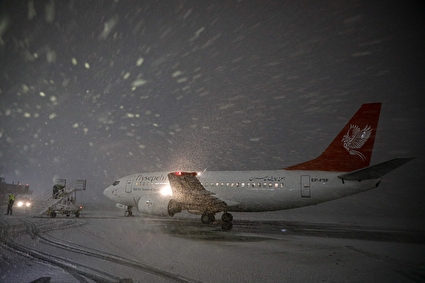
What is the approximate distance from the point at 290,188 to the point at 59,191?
20.3m

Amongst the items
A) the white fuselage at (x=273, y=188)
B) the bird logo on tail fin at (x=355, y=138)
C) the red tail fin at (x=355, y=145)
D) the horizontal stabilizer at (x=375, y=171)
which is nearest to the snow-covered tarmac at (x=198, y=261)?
the horizontal stabilizer at (x=375, y=171)

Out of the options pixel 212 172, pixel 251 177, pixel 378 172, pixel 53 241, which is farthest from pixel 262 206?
pixel 53 241

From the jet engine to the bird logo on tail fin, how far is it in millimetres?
10848

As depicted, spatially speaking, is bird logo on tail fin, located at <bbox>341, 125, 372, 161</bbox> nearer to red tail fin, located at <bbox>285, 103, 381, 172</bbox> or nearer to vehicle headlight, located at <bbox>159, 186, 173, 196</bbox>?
red tail fin, located at <bbox>285, 103, 381, 172</bbox>

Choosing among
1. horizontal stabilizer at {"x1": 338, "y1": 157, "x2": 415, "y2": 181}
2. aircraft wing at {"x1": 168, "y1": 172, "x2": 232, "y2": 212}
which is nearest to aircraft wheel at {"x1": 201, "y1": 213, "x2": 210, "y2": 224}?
aircraft wing at {"x1": 168, "y1": 172, "x2": 232, "y2": 212}

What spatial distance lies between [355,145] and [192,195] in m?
10.3

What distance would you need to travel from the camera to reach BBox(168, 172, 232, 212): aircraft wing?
16125 millimetres

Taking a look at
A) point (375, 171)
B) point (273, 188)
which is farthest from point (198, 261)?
point (375, 171)

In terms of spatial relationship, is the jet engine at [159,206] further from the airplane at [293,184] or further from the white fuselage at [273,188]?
the white fuselage at [273,188]

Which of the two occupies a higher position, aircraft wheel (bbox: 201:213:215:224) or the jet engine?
the jet engine

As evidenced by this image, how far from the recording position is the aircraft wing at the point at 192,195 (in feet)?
52.9

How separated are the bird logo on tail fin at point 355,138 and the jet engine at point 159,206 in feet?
35.6

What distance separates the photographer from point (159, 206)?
15602 mm

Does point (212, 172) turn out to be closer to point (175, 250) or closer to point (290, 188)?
point (290, 188)
